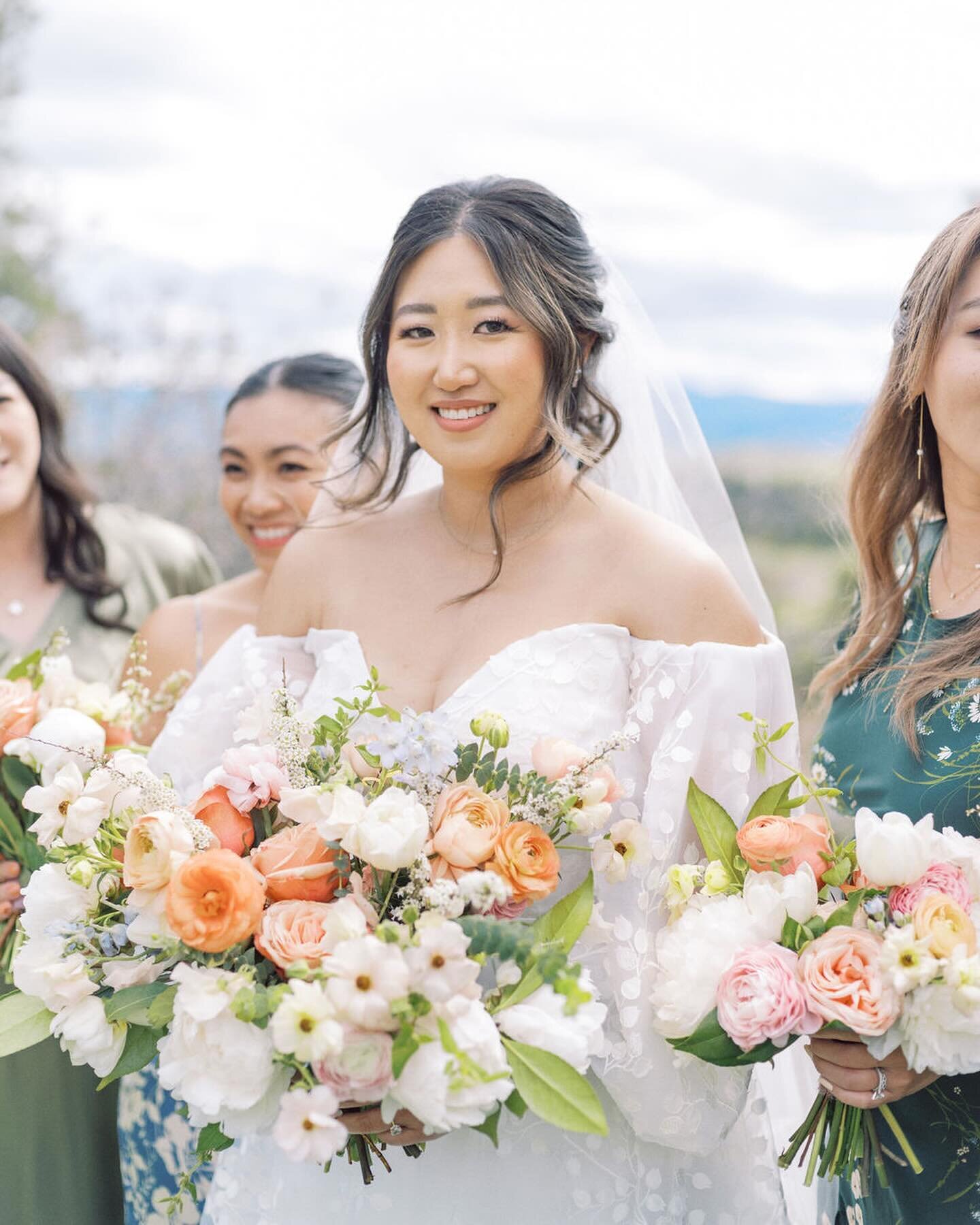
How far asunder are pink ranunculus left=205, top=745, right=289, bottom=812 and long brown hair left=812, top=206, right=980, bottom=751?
1284 mm

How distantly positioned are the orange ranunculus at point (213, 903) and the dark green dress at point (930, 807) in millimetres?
→ 1333

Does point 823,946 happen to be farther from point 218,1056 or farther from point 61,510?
point 61,510

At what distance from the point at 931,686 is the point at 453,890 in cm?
117

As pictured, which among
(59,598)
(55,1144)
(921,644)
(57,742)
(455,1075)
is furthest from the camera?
(59,598)

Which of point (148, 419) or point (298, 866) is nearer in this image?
point (298, 866)

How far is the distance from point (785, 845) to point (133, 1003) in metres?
1.16

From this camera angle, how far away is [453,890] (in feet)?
6.62

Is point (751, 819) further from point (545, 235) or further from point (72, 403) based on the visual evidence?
point (72, 403)

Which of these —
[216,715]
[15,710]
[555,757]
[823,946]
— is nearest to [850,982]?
[823,946]

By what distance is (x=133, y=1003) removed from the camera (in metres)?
2.17

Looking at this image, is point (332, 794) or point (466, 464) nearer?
point (332, 794)

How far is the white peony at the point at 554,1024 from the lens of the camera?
1996 mm

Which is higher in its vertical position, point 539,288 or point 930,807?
point 539,288

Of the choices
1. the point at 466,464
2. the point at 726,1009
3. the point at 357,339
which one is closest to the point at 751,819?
the point at 726,1009
